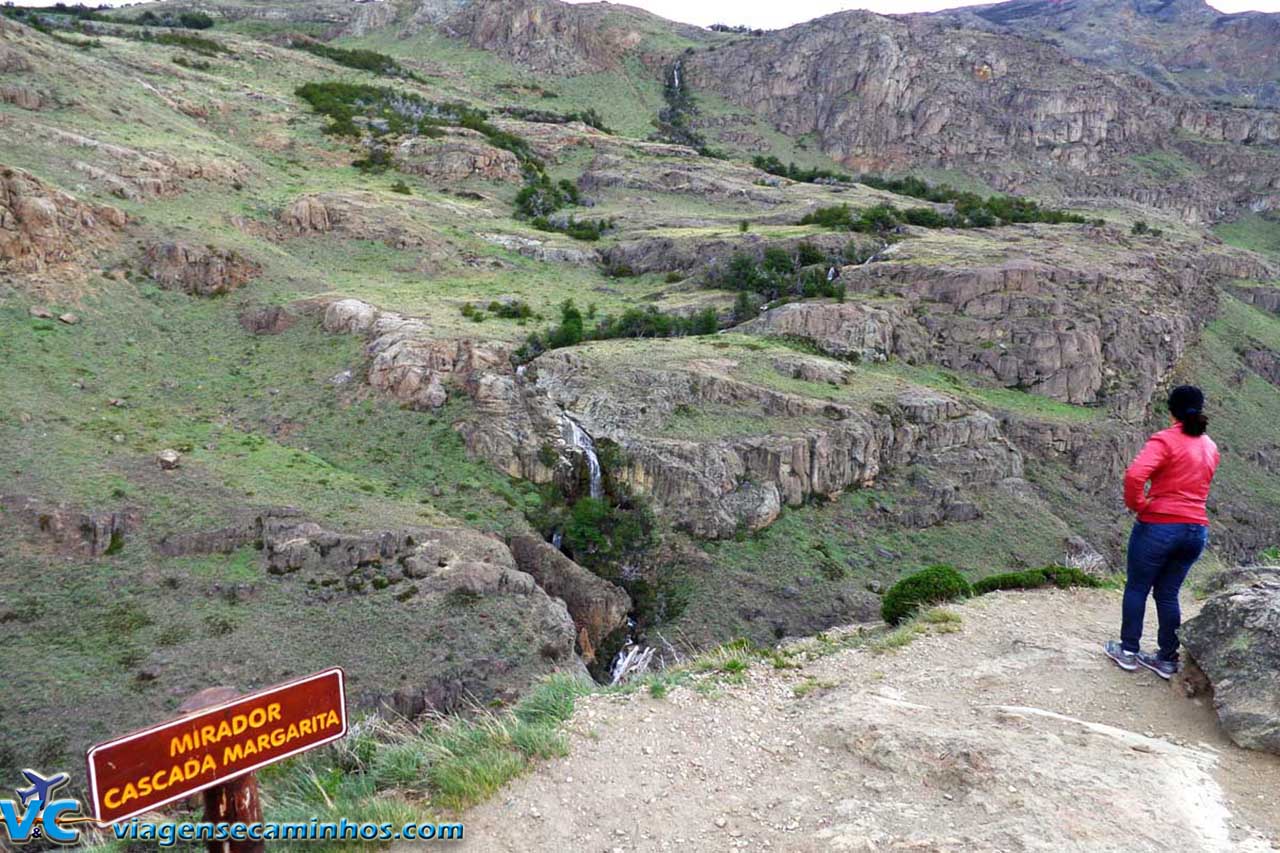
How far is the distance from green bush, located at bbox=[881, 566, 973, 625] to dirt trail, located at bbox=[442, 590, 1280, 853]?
3.52 m

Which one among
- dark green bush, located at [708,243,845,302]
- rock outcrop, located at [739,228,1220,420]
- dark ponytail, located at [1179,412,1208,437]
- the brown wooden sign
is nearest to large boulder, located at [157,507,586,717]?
the brown wooden sign

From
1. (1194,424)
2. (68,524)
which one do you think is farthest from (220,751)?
(68,524)

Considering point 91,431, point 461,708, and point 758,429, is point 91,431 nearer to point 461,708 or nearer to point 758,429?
point 461,708

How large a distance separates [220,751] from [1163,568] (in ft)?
32.2

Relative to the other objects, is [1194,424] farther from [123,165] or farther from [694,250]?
[123,165]

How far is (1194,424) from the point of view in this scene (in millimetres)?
8734

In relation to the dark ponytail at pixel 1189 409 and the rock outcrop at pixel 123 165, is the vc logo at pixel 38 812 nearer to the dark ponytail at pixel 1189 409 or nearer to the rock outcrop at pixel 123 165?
the dark ponytail at pixel 1189 409

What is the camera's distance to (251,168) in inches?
2320

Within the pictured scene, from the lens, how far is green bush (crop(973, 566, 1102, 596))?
14.9 m

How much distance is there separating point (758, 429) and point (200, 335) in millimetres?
30778

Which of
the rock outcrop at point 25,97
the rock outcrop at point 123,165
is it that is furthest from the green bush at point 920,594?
the rock outcrop at point 25,97

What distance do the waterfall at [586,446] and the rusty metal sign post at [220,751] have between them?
104ft

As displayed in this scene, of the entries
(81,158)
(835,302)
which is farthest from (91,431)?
(835,302)

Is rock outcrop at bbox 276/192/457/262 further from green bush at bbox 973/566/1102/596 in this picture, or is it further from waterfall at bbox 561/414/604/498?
green bush at bbox 973/566/1102/596
